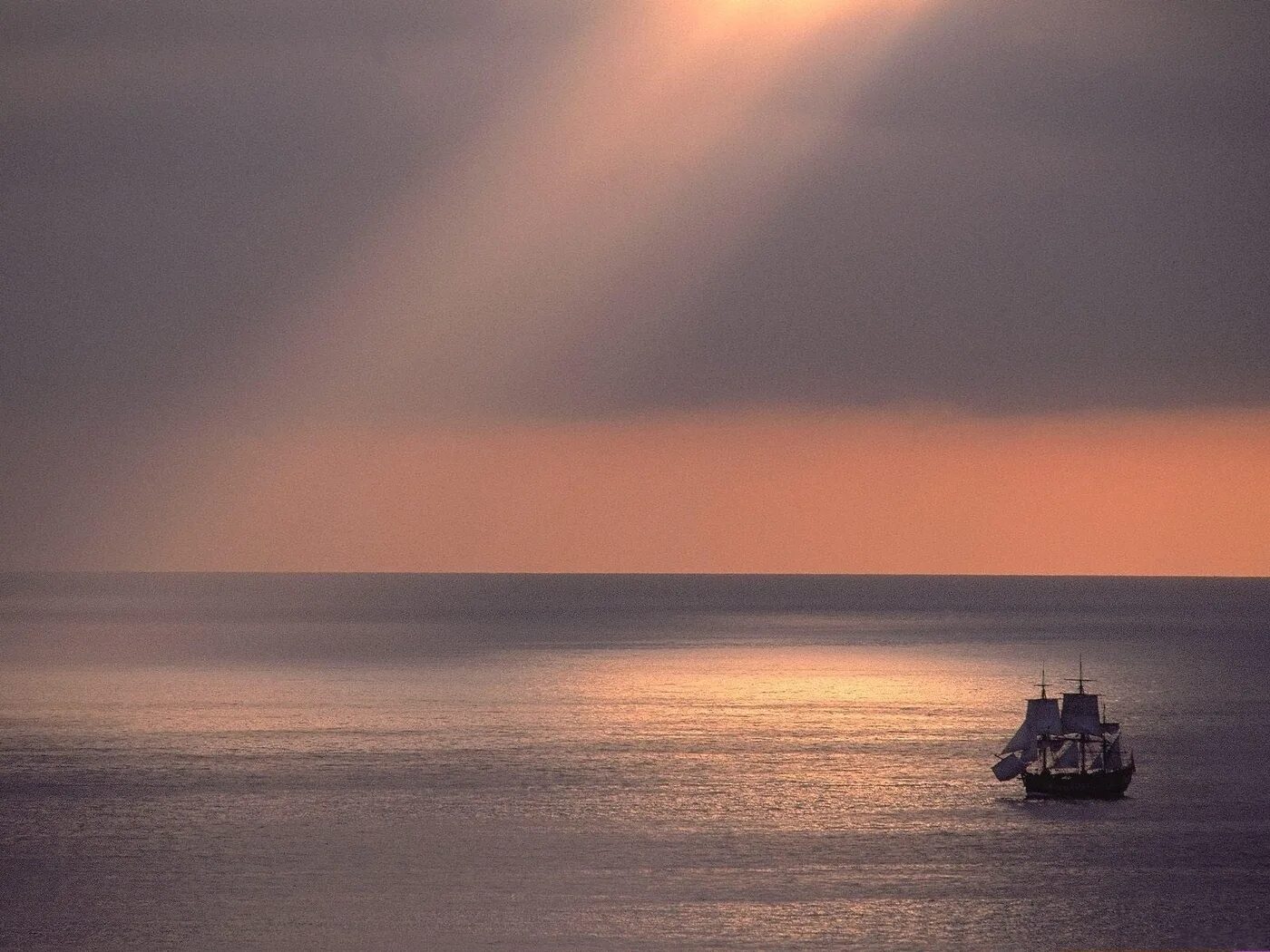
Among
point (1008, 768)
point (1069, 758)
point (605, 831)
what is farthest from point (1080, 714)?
point (605, 831)

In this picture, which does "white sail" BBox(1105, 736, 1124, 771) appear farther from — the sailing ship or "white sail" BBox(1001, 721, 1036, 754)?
"white sail" BBox(1001, 721, 1036, 754)

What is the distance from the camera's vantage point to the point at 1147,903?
2608 inches

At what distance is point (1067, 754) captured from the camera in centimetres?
9994

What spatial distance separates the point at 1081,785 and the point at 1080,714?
6.91 metres

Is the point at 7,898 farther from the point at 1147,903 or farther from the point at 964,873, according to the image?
the point at 1147,903

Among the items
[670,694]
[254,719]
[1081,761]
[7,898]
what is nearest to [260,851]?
[7,898]

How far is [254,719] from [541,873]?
6430 cm

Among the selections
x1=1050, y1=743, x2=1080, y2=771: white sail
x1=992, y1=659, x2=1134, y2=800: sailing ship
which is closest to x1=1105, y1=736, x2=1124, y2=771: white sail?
x1=992, y1=659, x2=1134, y2=800: sailing ship

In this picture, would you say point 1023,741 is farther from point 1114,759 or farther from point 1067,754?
point 1114,759

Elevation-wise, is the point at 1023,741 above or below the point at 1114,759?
above

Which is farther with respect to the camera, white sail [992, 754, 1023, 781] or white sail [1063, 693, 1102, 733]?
white sail [1063, 693, 1102, 733]

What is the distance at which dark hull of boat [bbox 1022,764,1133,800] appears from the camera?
9444cm

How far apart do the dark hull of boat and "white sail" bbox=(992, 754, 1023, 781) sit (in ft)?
4.30

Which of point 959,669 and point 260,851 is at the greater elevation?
point 959,669
